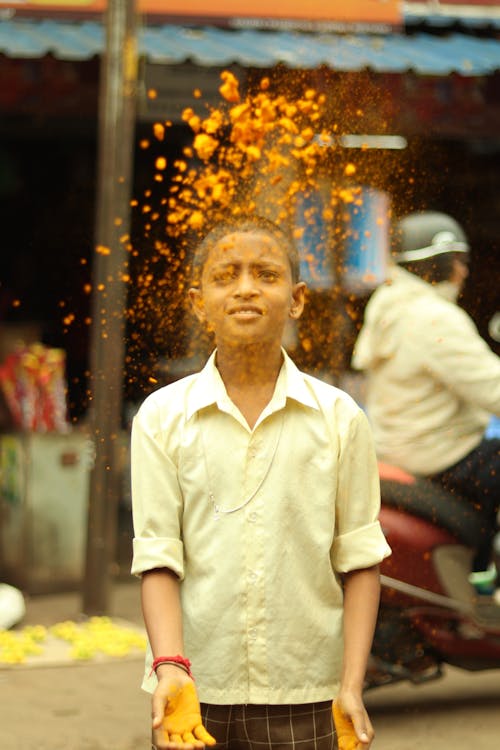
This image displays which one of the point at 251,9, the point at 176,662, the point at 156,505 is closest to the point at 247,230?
the point at 156,505

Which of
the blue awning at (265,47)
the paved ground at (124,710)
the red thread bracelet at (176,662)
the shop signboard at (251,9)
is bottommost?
the paved ground at (124,710)

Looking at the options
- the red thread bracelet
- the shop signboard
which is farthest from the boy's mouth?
the shop signboard

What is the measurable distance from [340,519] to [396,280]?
2.60 meters

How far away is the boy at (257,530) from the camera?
2523 mm

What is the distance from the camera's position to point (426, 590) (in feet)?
16.2

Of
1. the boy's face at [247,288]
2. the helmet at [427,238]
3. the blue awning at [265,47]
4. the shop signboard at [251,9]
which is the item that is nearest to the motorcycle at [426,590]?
the helmet at [427,238]

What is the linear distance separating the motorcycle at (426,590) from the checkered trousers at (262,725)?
2322 millimetres

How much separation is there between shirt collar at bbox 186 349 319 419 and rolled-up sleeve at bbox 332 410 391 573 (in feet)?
0.35

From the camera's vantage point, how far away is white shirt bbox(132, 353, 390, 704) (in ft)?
8.28

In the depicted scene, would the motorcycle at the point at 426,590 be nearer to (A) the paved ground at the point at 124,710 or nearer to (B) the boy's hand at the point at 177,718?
(A) the paved ground at the point at 124,710

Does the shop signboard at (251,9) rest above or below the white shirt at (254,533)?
above

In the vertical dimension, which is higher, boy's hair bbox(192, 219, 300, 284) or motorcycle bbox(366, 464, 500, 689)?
boy's hair bbox(192, 219, 300, 284)

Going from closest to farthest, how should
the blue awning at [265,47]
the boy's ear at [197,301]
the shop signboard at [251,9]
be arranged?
the boy's ear at [197,301], the blue awning at [265,47], the shop signboard at [251,9]

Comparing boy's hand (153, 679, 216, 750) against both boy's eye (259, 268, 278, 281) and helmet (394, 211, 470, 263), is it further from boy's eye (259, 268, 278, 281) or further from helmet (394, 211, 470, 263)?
helmet (394, 211, 470, 263)
